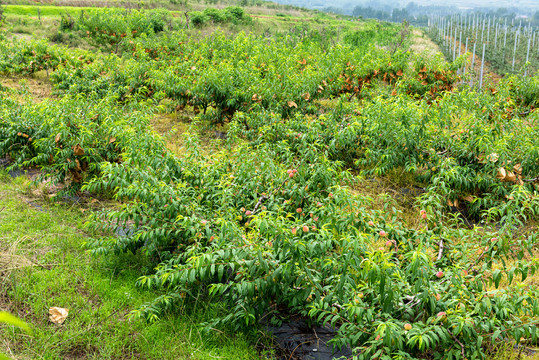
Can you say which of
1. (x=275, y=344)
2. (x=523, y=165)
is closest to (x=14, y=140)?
(x=275, y=344)

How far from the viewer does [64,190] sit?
4.40 m

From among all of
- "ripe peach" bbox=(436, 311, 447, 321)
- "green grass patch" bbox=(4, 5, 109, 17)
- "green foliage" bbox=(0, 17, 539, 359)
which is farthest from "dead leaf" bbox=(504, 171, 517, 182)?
"green grass patch" bbox=(4, 5, 109, 17)

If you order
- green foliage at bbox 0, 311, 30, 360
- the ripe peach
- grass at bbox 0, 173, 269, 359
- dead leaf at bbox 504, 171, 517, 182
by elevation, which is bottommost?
grass at bbox 0, 173, 269, 359

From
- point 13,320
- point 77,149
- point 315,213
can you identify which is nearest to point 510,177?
point 315,213

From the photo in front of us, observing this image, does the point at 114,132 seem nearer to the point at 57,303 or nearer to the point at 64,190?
the point at 64,190

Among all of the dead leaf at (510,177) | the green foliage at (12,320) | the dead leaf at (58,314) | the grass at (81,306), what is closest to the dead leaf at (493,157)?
the dead leaf at (510,177)

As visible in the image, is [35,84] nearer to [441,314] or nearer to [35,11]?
[441,314]

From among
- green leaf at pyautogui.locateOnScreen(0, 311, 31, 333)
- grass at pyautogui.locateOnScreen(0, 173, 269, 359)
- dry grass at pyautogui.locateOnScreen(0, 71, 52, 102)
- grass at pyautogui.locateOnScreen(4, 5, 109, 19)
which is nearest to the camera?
green leaf at pyautogui.locateOnScreen(0, 311, 31, 333)

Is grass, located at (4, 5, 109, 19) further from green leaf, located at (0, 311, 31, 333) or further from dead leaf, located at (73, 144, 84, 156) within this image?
green leaf, located at (0, 311, 31, 333)

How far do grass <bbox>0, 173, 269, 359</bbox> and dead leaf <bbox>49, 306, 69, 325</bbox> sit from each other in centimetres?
3

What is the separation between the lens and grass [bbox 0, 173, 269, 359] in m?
2.65

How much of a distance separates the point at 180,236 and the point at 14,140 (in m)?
3.14

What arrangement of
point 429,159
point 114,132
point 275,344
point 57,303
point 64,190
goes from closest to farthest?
point 275,344
point 57,303
point 114,132
point 64,190
point 429,159

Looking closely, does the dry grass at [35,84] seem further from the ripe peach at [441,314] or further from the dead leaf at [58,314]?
the ripe peach at [441,314]
